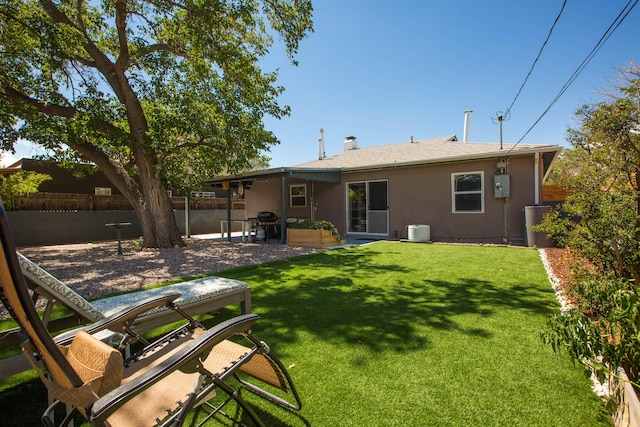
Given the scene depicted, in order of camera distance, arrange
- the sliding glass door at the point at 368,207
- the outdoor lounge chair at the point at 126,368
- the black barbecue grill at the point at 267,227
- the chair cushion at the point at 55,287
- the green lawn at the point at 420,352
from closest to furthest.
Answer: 1. the outdoor lounge chair at the point at 126,368
2. the chair cushion at the point at 55,287
3. the green lawn at the point at 420,352
4. the sliding glass door at the point at 368,207
5. the black barbecue grill at the point at 267,227

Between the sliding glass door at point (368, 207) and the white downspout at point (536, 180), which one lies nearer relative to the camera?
the white downspout at point (536, 180)

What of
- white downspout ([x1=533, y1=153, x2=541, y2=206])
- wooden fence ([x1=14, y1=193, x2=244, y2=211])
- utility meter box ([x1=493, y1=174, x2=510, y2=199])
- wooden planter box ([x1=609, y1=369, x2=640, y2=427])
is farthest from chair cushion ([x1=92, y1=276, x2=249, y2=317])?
wooden fence ([x1=14, y1=193, x2=244, y2=211])

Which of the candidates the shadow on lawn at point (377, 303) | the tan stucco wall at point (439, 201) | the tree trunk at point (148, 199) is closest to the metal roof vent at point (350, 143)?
the tan stucco wall at point (439, 201)

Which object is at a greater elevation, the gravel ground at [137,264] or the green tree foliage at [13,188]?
the green tree foliage at [13,188]

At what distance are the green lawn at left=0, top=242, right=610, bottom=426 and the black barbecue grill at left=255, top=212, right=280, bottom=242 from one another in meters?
6.59

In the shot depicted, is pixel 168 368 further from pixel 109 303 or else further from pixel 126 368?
pixel 109 303

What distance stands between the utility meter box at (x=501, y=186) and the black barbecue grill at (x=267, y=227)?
7.63 meters

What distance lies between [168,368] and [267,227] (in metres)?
10.9

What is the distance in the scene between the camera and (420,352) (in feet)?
9.03

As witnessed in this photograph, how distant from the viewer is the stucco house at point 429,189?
9.37 m

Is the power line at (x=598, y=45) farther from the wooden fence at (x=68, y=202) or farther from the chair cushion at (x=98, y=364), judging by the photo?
the wooden fence at (x=68, y=202)

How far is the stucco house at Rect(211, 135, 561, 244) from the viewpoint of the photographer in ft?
30.7

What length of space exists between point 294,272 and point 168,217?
Result: 19.7 feet

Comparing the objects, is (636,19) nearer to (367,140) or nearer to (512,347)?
(512,347)
